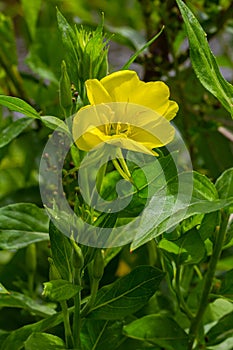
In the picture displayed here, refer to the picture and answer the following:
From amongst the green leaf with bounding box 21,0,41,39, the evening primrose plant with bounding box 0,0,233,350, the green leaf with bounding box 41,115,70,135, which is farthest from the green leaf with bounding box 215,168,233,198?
the green leaf with bounding box 21,0,41,39

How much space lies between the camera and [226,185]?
428 mm

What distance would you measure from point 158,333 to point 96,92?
198mm

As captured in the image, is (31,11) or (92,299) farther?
(31,11)

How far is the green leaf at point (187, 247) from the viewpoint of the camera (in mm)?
434

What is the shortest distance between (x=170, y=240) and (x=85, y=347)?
0.34 feet

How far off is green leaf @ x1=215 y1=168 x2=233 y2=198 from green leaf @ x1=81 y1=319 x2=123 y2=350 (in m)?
0.13

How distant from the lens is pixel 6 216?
482 mm

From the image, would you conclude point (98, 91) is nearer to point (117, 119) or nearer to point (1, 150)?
point (117, 119)

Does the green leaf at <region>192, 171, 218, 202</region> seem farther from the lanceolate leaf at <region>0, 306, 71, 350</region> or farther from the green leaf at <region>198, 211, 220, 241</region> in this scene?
the lanceolate leaf at <region>0, 306, 71, 350</region>

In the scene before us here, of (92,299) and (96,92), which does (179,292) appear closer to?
(92,299)

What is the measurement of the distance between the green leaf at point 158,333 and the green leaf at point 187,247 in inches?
2.3

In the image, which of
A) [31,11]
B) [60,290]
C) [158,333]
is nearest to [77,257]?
[60,290]

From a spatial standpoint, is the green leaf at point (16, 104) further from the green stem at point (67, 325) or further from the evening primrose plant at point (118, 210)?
the green stem at point (67, 325)

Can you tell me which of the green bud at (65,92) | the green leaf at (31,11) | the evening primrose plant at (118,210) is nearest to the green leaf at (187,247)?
the evening primrose plant at (118,210)
